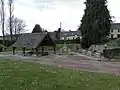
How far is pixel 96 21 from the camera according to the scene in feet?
227

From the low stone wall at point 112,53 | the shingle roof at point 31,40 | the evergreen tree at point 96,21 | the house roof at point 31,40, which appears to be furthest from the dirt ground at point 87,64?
the evergreen tree at point 96,21

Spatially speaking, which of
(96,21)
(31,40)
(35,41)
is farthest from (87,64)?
(96,21)

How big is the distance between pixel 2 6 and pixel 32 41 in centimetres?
3996

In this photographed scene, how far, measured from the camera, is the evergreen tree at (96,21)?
70.1 m

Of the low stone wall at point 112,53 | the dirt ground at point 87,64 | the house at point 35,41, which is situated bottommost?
the dirt ground at point 87,64

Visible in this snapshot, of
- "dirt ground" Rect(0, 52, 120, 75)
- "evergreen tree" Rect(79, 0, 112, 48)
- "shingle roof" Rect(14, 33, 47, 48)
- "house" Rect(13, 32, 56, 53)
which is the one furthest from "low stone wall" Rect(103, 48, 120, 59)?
"evergreen tree" Rect(79, 0, 112, 48)

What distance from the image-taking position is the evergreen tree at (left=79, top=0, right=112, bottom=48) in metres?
70.1

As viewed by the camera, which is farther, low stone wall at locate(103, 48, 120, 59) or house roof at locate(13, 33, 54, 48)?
house roof at locate(13, 33, 54, 48)

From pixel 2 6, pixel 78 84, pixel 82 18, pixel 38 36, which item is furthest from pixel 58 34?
pixel 78 84

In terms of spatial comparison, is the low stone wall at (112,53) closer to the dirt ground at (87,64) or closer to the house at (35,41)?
the dirt ground at (87,64)

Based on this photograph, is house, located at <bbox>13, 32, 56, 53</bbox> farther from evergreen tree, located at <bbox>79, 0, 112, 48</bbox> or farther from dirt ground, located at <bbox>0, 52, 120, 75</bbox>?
evergreen tree, located at <bbox>79, 0, 112, 48</bbox>

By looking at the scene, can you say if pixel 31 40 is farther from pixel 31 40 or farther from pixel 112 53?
pixel 112 53

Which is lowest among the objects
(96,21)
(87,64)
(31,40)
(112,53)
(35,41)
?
(87,64)

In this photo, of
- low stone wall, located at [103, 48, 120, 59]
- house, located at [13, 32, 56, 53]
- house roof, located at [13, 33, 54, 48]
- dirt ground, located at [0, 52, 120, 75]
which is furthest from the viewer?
house roof, located at [13, 33, 54, 48]
